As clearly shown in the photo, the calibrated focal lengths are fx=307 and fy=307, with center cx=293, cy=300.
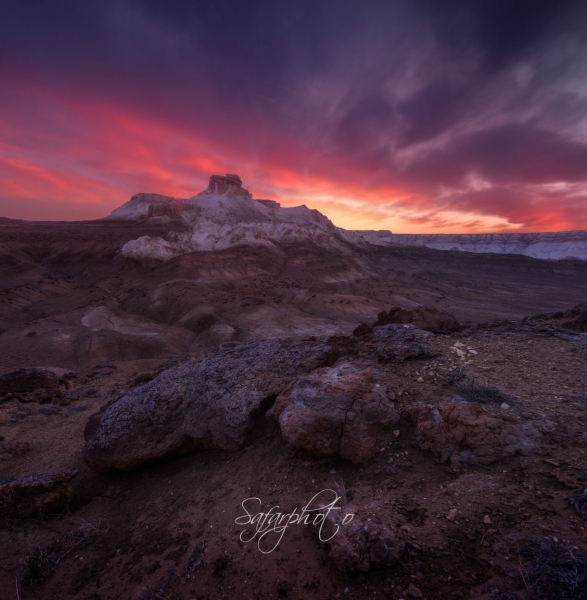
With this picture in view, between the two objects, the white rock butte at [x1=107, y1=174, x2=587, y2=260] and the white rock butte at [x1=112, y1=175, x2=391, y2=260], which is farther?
the white rock butte at [x1=107, y1=174, x2=587, y2=260]

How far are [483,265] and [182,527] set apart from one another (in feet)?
305

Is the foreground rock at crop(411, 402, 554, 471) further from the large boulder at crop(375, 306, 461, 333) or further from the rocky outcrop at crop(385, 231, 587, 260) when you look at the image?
the rocky outcrop at crop(385, 231, 587, 260)

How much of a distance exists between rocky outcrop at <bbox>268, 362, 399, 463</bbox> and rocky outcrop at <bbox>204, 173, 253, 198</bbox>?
3832 inches

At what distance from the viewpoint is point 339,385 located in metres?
5.20

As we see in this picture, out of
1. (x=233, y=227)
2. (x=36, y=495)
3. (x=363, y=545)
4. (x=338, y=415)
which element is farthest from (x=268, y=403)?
(x=233, y=227)

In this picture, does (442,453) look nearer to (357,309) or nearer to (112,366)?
(112,366)

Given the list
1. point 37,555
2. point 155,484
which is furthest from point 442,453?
point 37,555

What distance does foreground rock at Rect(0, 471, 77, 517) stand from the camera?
4867mm

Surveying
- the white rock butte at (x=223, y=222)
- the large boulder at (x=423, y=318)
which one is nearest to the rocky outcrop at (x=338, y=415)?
the large boulder at (x=423, y=318)

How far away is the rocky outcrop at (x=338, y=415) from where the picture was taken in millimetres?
4535


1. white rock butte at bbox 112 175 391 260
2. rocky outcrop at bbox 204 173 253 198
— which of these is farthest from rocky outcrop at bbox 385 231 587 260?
rocky outcrop at bbox 204 173 253 198

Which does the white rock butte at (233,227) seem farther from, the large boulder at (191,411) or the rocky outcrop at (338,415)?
the rocky outcrop at (338,415)

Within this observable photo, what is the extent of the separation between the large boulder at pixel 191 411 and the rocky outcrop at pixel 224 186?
3754 inches

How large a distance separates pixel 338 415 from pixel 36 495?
5081 millimetres
